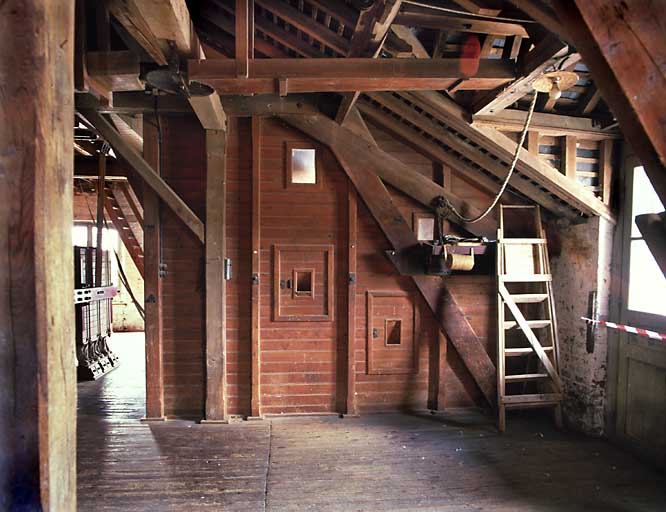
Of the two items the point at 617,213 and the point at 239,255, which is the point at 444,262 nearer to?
the point at 617,213

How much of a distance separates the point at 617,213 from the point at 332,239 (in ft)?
8.20

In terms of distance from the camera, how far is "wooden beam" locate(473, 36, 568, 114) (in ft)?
7.16

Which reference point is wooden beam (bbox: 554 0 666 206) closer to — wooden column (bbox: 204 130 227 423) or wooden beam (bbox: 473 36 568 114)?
wooden beam (bbox: 473 36 568 114)

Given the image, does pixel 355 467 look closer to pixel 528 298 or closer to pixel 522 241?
pixel 528 298

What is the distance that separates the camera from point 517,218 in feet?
12.7

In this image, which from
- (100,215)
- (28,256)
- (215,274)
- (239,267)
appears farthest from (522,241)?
(100,215)

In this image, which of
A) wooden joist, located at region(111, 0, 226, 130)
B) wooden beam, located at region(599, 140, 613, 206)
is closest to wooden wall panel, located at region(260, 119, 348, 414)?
wooden joist, located at region(111, 0, 226, 130)

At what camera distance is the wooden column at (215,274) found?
3512 mm

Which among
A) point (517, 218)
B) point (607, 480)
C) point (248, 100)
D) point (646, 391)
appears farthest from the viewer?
point (517, 218)

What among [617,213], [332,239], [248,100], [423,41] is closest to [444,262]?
[332,239]

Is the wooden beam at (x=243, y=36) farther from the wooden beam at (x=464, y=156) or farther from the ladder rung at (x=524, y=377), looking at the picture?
the ladder rung at (x=524, y=377)

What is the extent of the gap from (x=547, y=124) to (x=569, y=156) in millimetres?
356

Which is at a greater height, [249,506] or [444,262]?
[444,262]

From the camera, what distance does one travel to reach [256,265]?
3.62 m
